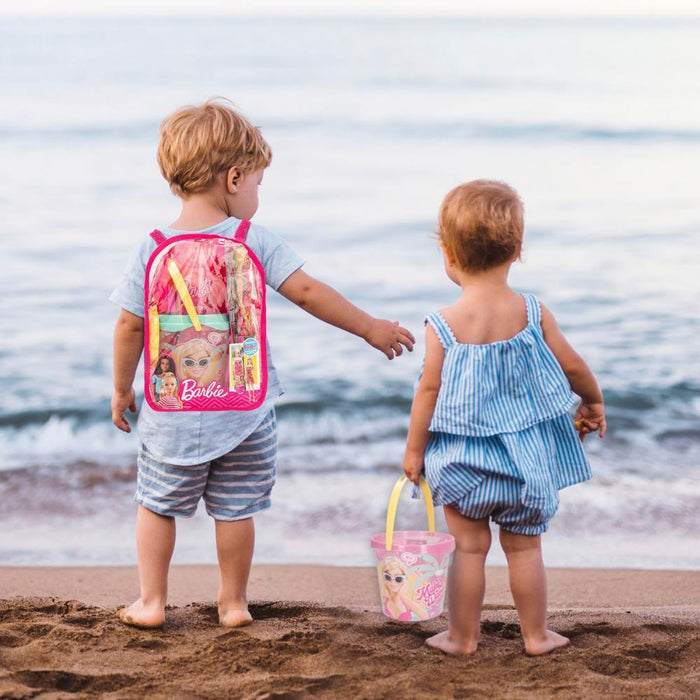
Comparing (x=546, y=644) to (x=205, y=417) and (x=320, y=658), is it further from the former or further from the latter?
(x=205, y=417)

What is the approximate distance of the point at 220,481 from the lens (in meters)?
2.94

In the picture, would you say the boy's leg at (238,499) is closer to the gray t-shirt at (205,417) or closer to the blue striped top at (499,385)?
the gray t-shirt at (205,417)

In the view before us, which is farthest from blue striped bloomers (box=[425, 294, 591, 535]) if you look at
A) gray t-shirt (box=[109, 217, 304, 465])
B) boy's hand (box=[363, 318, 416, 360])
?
gray t-shirt (box=[109, 217, 304, 465])

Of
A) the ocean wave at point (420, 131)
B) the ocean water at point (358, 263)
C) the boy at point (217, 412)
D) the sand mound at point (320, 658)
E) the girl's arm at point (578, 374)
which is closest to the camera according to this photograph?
the sand mound at point (320, 658)

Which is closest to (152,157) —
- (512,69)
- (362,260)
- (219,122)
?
(362,260)

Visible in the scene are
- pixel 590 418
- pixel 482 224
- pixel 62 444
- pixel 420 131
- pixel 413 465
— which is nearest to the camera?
pixel 482 224

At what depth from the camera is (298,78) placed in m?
28.2

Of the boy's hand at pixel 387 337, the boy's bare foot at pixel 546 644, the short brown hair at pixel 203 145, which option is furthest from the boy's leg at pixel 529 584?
the short brown hair at pixel 203 145

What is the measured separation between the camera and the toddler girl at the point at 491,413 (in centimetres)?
262

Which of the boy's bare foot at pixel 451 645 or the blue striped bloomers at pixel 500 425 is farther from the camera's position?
the boy's bare foot at pixel 451 645

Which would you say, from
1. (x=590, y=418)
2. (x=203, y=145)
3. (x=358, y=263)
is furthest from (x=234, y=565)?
(x=358, y=263)

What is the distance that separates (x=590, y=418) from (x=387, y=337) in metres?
0.64

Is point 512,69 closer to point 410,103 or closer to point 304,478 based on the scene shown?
point 410,103

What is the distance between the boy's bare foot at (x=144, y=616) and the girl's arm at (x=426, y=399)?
3.02ft
